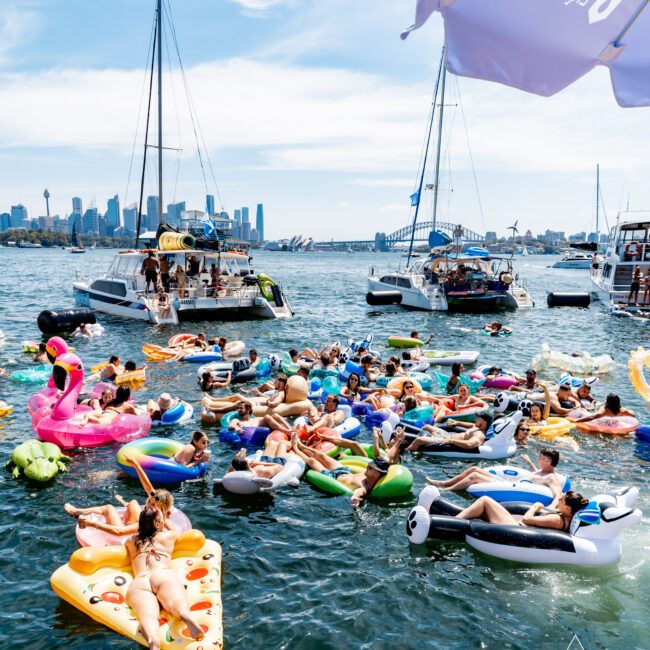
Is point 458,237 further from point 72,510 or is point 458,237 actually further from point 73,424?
point 72,510

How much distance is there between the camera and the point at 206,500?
994cm

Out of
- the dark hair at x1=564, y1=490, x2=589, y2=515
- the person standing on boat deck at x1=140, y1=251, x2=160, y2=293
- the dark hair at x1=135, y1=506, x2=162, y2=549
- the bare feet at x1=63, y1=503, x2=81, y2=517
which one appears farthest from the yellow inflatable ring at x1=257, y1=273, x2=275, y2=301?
the dark hair at x1=135, y1=506, x2=162, y2=549

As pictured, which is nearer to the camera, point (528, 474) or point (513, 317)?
point (528, 474)

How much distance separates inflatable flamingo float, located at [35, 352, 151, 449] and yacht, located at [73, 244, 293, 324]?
577 inches

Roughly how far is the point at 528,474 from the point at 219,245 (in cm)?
2287

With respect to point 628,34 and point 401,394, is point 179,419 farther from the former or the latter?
point 628,34

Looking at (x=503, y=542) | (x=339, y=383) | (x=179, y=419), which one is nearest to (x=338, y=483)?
(x=503, y=542)

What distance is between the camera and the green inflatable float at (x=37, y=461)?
10242 mm

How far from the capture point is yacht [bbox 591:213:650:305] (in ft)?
116

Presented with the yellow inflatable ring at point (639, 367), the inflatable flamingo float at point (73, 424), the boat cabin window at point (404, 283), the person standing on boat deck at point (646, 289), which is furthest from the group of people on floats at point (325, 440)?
the person standing on boat deck at point (646, 289)

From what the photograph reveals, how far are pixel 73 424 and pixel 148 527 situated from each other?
551 cm

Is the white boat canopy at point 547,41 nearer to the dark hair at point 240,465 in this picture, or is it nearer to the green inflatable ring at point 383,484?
the green inflatable ring at point 383,484

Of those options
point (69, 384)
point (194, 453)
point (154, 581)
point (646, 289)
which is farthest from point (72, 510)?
point (646, 289)

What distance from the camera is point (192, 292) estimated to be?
27.8 metres
